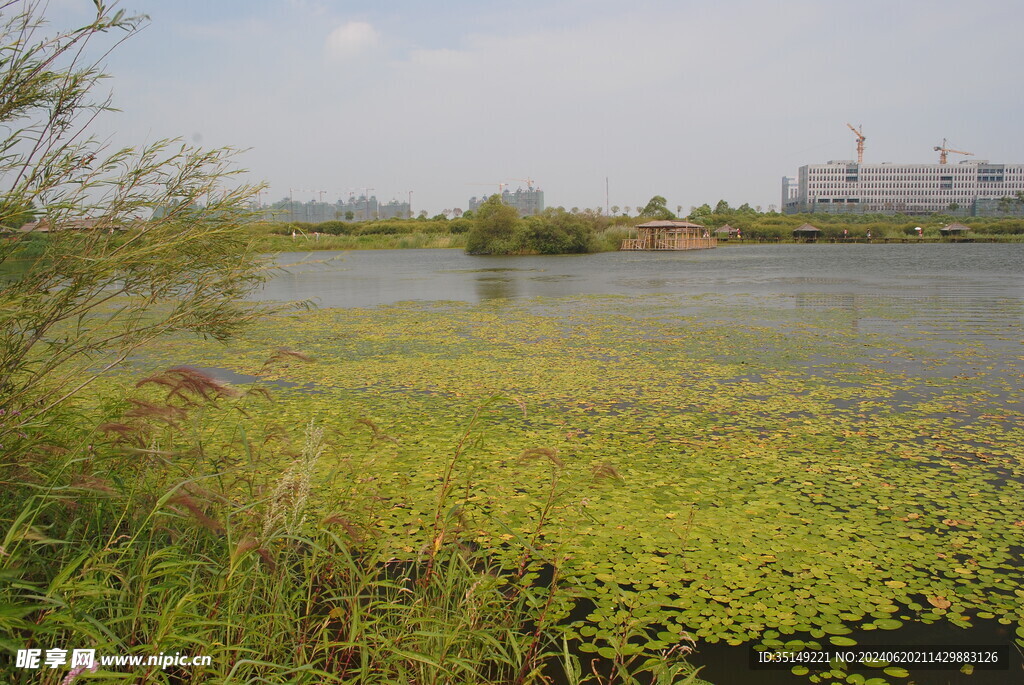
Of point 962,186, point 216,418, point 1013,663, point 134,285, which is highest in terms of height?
point 962,186

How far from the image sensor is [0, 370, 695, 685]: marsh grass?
6.88ft

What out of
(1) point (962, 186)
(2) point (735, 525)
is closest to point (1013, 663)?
(2) point (735, 525)

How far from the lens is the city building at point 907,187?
117375 mm

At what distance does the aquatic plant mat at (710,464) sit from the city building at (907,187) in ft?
390

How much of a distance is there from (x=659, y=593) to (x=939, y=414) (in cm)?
408

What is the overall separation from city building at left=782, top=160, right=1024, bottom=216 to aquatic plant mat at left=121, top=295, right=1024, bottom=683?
11879 cm

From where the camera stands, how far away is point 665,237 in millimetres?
50406

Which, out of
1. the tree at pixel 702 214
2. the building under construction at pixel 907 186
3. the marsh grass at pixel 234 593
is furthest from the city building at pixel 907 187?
the marsh grass at pixel 234 593

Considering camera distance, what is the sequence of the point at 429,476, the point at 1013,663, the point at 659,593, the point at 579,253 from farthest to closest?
1. the point at 579,253
2. the point at 429,476
3. the point at 659,593
4. the point at 1013,663

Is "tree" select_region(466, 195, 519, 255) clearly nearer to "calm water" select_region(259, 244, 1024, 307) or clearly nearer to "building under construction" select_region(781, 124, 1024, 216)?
"calm water" select_region(259, 244, 1024, 307)

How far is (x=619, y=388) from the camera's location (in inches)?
275

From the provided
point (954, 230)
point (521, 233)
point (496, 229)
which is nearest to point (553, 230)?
point (521, 233)

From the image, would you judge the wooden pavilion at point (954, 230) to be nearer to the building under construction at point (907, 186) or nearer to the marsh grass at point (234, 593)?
the building under construction at point (907, 186)

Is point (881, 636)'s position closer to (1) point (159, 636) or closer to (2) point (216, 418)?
(1) point (159, 636)
